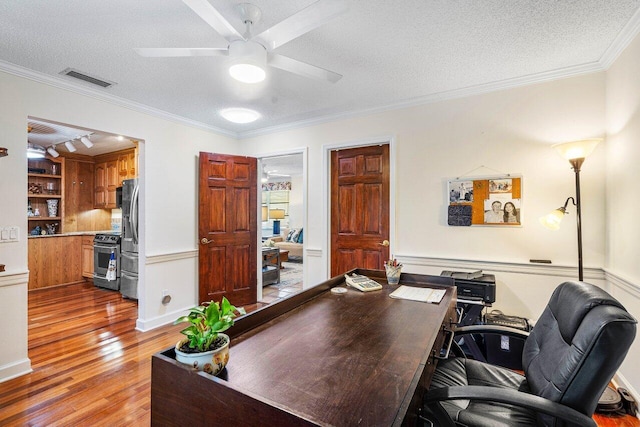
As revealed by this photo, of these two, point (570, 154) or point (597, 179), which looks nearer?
point (570, 154)

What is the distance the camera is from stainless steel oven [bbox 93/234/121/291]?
15.8ft

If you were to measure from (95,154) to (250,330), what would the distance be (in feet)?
20.7

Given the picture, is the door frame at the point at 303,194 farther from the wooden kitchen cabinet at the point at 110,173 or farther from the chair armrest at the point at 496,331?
the wooden kitchen cabinet at the point at 110,173

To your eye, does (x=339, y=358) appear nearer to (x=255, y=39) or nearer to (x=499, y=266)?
(x=255, y=39)

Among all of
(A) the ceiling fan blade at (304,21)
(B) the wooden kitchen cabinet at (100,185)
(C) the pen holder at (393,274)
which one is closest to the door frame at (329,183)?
(C) the pen holder at (393,274)

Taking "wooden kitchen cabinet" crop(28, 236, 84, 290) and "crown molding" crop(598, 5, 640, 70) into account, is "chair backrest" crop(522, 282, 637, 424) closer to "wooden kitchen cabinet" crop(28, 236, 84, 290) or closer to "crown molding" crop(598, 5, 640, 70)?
"crown molding" crop(598, 5, 640, 70)

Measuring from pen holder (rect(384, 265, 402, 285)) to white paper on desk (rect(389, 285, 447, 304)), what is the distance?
9 centimetres

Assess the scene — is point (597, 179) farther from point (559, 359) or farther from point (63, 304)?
point (63, 304)

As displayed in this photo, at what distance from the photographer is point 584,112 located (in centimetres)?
252

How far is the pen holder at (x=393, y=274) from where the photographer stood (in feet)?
6.80

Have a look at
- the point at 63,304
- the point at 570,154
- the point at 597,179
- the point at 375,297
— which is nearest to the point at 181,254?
the point at 63,304

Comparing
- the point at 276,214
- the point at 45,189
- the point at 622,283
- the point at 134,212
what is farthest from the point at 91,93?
the point at 276,214

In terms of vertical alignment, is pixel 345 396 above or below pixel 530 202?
below

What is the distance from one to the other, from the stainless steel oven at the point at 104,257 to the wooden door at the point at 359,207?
11.6ft
